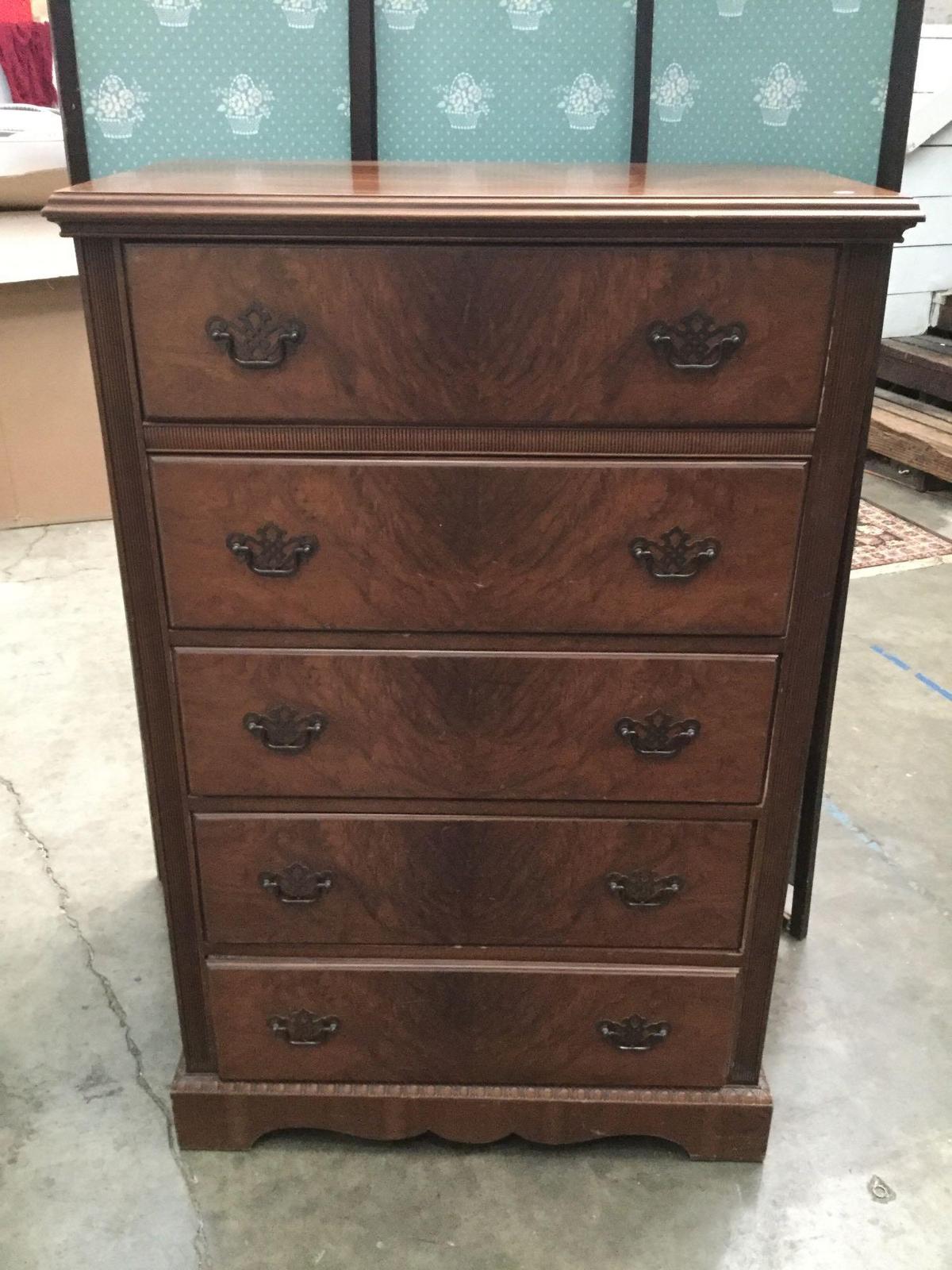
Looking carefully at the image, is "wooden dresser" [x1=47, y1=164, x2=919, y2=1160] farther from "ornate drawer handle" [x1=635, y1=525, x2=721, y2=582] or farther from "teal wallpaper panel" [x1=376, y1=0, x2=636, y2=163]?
"teal wallpaper panel" [x1=376, y1=0, x2=636, y2=163]

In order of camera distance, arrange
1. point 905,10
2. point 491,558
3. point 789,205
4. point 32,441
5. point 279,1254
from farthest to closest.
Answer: point 32,441 < point 905,10 < point 279,1254 < point 491,558 < point 789,205

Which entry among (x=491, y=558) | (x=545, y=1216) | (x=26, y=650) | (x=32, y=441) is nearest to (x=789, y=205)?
(x=491, y=558)

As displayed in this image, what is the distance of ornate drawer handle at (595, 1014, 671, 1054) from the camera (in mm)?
1308

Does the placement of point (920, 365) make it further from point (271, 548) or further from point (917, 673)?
point (271, 548)

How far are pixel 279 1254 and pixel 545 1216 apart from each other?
0.32 metres

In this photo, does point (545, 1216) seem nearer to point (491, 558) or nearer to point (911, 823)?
point (491, 558)

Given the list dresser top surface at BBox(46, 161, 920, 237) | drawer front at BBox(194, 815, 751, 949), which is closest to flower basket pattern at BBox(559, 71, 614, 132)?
dresser top surface at BBox(46, 161, 920, 237)

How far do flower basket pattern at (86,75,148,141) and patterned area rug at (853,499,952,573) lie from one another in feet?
7.61

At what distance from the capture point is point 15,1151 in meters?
1.38

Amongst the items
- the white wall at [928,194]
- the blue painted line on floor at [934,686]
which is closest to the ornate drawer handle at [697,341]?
the blue painted line on floor at [934,686]

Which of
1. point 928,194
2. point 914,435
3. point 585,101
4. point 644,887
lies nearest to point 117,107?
point 585,101

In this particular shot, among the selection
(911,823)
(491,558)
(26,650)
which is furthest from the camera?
(26,650)

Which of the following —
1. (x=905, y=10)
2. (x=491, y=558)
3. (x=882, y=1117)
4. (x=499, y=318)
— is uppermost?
(x=905, y=10)

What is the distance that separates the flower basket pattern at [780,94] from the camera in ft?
4.62
